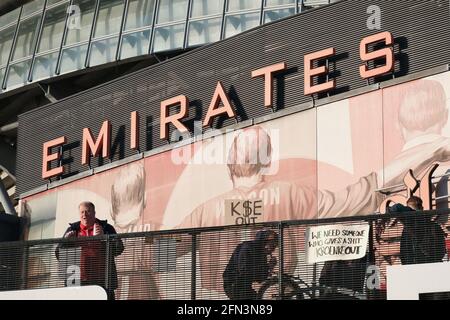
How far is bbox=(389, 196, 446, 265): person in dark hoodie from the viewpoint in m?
12.8

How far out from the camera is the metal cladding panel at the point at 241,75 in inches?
854

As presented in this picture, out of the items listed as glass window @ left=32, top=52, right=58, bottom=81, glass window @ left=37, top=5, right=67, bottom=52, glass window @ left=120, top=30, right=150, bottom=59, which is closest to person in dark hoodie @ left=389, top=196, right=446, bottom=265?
glass window @ left=120, top=30, right=150, bottom=59

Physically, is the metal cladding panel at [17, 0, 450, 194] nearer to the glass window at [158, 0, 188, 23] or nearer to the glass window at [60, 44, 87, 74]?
the glass window at [60, 44, 87, 74]

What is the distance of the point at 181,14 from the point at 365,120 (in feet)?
35.9

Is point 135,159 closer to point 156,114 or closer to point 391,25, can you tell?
point 156,114

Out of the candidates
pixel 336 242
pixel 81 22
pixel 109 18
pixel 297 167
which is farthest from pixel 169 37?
pixel 336 242

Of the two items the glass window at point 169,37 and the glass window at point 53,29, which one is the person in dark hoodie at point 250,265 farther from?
the glass window at point 53,29

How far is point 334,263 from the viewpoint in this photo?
13703 millimetres

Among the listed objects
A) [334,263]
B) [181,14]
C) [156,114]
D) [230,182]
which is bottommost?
[334,263]

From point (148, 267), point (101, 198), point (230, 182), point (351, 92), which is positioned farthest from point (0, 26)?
point (148, 267)

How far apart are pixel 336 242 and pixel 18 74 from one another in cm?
2399

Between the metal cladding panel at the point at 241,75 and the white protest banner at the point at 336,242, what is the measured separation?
8186 millimetres

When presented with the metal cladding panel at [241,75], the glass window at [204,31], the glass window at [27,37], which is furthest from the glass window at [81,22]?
the glass window at [204,31]

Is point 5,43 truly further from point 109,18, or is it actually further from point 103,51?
point 103,51
